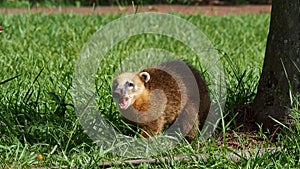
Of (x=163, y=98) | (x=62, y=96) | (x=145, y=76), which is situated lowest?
(x=62, y=96)

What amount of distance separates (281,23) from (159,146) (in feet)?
3.15

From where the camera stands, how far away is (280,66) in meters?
4.02

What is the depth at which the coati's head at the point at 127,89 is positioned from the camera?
378cm

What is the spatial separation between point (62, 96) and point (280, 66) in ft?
4.77

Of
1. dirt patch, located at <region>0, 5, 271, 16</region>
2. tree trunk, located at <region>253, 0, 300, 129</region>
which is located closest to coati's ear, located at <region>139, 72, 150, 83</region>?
tree trunk, located at <region>253, 0, 300, 129</region>

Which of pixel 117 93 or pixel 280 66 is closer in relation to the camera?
pixel 117 93

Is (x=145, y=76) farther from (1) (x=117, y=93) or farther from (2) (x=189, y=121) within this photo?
(2) (x=189, y=121)

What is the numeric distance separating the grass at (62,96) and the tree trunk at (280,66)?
19cm

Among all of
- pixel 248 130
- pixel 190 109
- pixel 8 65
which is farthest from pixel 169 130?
pixel 8 65

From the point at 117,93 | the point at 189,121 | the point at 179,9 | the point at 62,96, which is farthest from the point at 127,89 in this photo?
the point at 179,9

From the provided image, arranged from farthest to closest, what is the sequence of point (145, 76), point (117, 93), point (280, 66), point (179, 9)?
point (179, 9), point (280, 66), point (145, 76), point (117, 93)

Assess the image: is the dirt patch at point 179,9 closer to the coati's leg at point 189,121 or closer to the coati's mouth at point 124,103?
the coati's leg at point 189,121

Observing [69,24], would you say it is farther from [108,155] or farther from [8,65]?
[108,155]

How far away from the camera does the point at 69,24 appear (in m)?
8.53
